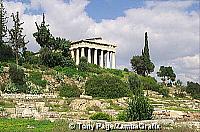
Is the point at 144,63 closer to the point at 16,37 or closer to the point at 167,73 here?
the point at 167,73

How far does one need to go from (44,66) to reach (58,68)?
2118 mm

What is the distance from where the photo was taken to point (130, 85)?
6034 cm

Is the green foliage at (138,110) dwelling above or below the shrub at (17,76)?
below

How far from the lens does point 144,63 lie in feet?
263

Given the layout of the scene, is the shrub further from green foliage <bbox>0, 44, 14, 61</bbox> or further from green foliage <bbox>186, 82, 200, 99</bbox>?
green foliage <bbox>186, 82, 200, 99</bbox>

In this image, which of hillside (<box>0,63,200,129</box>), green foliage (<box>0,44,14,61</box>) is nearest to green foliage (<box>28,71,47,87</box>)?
hillside (<box>0,63,200,129</box>)

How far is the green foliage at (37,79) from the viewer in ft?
176

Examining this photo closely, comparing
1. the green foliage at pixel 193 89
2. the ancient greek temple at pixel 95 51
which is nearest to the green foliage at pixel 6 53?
the ancient greek temple at pixel 95 51

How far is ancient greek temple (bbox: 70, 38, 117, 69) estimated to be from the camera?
84188mm

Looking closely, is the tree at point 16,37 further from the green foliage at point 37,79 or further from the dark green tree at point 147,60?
the dark green tree at point 147,60

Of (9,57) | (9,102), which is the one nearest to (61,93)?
(9,102)

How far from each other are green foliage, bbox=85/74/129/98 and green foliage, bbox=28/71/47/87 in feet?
18.4

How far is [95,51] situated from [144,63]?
10915mm

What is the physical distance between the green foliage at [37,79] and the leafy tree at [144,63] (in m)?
28.6
